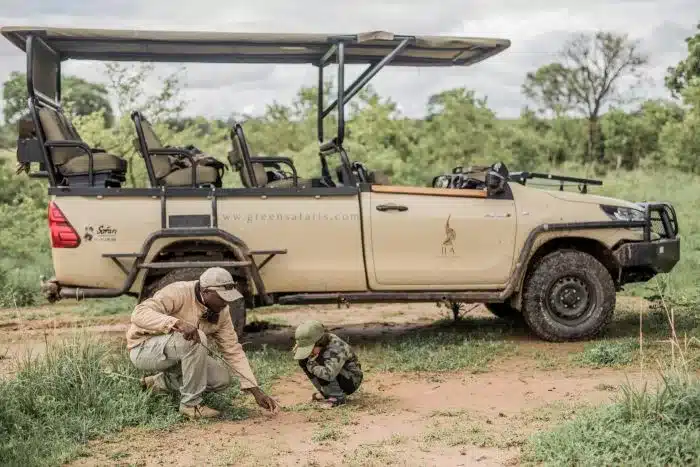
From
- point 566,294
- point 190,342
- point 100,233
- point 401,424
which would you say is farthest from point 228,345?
point 566,294

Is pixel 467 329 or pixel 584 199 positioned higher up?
pixel 584 199

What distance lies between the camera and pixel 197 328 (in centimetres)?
619

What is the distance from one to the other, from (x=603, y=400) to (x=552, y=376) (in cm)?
89

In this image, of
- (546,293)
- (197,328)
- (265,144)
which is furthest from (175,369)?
(265,144)

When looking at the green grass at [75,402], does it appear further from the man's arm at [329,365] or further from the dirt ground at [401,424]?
the man's arm at [329,365]

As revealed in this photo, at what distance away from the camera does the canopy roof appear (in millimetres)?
7746

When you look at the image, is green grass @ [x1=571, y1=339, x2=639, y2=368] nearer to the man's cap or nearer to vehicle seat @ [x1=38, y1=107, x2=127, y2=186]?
the man's cap

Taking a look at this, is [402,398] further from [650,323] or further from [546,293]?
[650,323]

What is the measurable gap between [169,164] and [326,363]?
2.67 m

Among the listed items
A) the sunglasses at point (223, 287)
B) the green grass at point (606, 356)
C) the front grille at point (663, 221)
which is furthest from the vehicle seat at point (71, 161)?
the front grille at point (663, 221)

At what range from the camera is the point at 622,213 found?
8391 mm

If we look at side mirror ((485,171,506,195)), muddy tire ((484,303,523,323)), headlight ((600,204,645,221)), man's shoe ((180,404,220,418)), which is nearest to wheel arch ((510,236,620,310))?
headlight ((600,204,645,221))

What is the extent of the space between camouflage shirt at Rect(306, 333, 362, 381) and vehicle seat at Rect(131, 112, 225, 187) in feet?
7.18

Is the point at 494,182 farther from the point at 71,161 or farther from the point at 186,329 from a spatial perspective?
the point at 71,161
